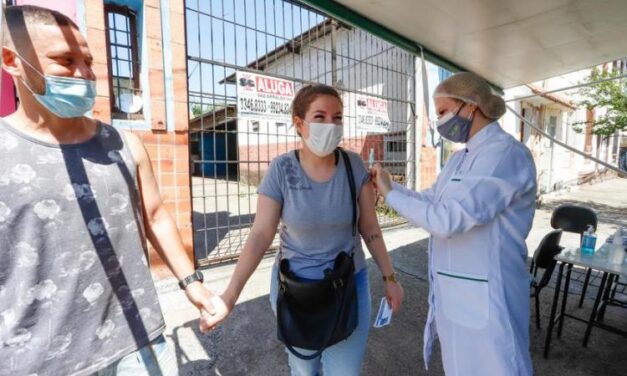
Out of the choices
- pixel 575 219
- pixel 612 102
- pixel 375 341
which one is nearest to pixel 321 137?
pixel 375 341

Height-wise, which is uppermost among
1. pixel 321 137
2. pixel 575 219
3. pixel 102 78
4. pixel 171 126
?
pixel 102 78

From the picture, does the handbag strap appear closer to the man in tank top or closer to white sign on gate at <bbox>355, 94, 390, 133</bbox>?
the man in tank top

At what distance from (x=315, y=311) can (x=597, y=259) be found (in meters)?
2.63

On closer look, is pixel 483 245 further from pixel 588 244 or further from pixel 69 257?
pixel 588 244

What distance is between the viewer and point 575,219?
11.9 feet

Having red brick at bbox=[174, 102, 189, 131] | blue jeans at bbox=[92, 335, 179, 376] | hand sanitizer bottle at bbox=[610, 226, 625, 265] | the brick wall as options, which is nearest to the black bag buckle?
blue jeans at bbox=[92, 335, 179, 376]

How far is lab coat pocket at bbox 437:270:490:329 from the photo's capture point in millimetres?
1525

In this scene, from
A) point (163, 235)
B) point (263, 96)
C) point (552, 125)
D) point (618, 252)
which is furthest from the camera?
point (552, 125)

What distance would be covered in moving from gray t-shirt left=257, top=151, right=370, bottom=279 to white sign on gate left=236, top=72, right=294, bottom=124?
3081 mm

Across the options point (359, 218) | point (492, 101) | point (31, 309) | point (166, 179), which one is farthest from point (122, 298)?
point (166, 179)

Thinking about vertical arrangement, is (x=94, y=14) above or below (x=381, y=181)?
above

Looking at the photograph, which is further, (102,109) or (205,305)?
(102,109)

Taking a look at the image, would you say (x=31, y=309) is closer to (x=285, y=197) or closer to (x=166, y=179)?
(x=285, y=197)

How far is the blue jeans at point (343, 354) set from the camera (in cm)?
157
